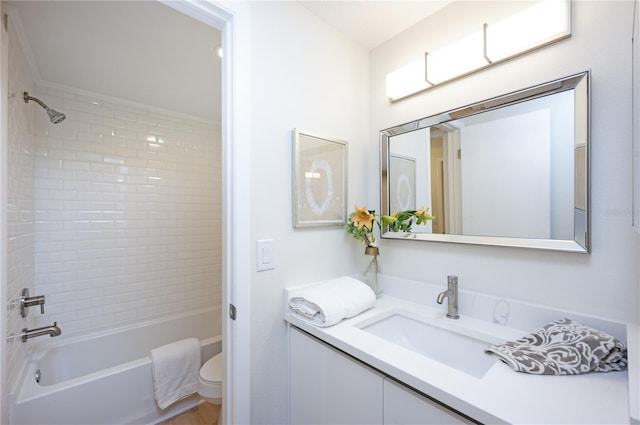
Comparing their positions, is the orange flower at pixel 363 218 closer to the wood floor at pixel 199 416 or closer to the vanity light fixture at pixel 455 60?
the vanity light fixture at pixel 455 60

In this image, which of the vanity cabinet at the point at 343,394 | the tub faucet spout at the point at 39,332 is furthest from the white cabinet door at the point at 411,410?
the tub faucet spout at the point at 39,332

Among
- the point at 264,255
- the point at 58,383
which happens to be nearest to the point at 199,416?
the point at 58,383

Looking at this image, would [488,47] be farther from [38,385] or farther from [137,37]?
[38,385]

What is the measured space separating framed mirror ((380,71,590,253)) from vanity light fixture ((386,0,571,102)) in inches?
6.6

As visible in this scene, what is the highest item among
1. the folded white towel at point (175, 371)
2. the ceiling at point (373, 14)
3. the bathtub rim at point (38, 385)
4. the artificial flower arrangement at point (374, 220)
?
the ceiling at point (373, 14)

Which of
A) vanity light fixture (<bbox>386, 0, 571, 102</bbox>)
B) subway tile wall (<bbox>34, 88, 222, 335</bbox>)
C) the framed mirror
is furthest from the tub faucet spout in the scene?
vanity light fixture (<bbox>386, 0, 571, 102</bbox>)

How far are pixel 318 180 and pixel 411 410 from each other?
38.7 inches

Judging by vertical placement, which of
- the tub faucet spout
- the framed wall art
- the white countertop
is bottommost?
the tub faucet spout

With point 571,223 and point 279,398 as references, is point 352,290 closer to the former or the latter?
point 279,398

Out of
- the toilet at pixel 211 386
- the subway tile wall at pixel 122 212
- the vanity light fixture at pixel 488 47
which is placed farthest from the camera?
the subway tile wall at pixel 122 212

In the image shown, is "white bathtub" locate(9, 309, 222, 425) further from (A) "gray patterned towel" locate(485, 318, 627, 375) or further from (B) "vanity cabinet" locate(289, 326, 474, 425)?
(A) "gray patterned towel" locate(485, 318, 627, 375)

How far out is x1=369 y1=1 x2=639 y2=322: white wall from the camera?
87 cm

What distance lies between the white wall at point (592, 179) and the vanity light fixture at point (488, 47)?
41 mm

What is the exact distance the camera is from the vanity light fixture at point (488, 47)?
0.98 m
